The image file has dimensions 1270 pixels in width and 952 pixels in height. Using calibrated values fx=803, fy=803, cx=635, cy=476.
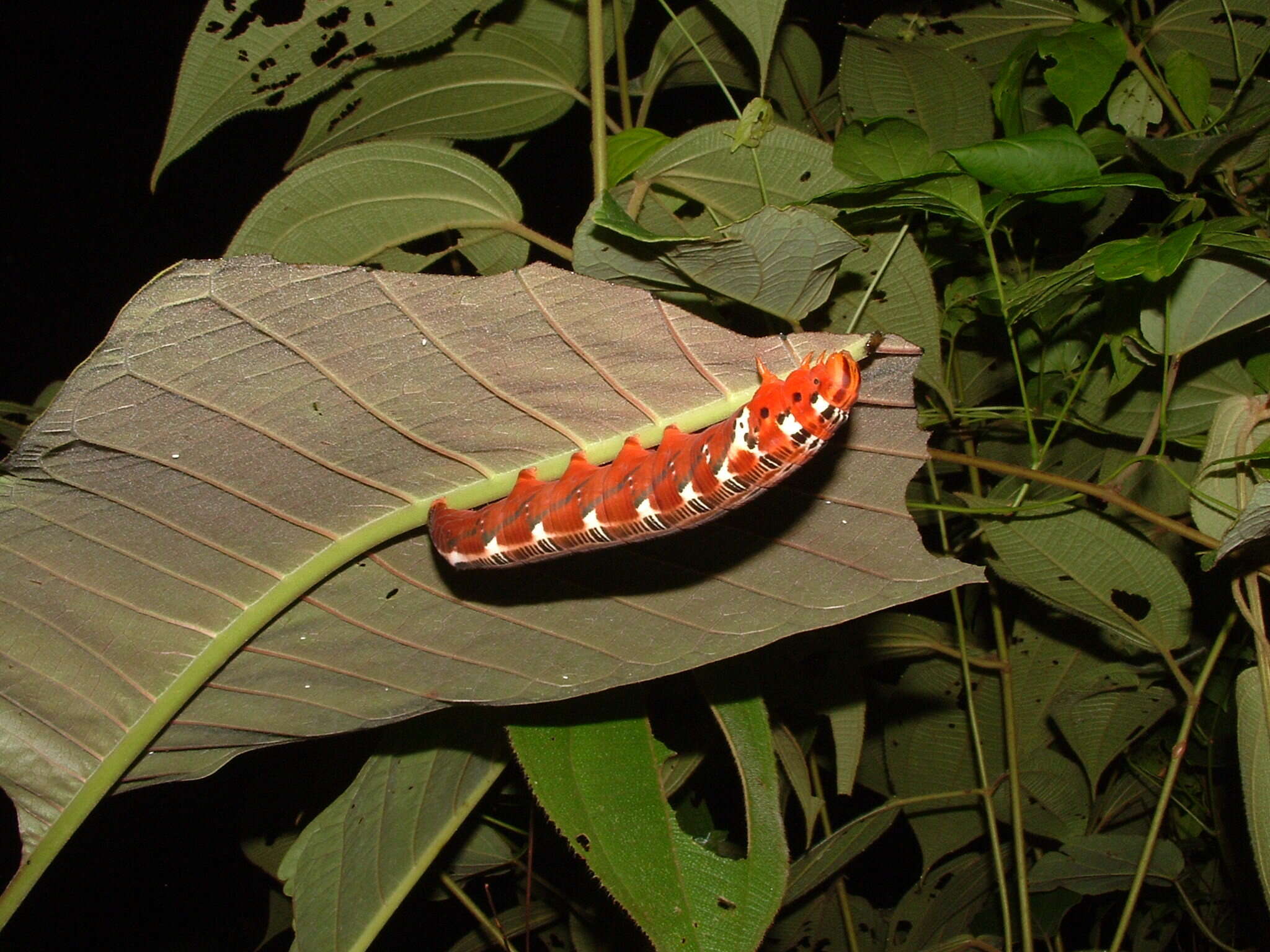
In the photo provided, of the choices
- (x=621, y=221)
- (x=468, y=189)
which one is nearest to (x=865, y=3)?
(x=468, y=189)

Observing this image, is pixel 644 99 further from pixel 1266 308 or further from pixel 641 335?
pixel 1266 308

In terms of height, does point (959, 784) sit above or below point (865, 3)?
below

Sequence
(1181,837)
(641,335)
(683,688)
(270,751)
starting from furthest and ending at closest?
(1181,837) → (270,751) → (683,688) → (641,335)

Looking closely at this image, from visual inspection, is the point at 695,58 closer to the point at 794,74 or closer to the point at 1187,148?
the point at 794,74

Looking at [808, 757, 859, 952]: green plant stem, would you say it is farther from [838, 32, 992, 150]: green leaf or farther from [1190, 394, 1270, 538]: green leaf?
[838, 32, 992, 150]: green leaf

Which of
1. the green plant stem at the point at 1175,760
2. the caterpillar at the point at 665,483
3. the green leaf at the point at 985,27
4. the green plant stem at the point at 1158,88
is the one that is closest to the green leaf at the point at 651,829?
the caterpillar at the point at 665,483
